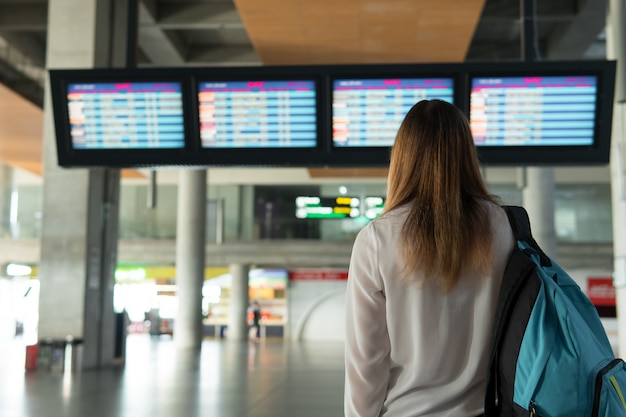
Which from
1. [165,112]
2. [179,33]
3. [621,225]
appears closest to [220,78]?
[165,112]

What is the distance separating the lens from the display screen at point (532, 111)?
7.45 meters

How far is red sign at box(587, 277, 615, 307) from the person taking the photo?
102ft

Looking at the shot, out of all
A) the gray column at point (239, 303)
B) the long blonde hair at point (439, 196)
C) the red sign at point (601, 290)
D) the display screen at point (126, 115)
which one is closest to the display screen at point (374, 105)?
the display screen at point (126, 115)

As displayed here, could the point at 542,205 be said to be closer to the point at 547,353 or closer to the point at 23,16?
the point at 23,16

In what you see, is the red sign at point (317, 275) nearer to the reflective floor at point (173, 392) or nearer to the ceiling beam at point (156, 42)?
the ceiling beam at point (156, 42)

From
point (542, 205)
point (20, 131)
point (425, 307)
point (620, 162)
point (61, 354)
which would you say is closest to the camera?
point (425, 307)

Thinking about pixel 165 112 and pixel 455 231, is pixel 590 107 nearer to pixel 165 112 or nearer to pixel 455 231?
pixel 165 112

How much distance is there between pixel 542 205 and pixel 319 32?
8.82 m

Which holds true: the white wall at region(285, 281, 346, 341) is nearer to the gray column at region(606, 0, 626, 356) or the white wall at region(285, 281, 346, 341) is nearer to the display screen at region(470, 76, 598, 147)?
the gray column at region(606, 0, 626, 356)

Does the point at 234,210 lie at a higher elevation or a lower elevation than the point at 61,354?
higher

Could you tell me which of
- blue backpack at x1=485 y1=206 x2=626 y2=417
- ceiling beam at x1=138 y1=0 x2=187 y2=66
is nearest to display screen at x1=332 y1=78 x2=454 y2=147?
blue backpack at x1=485 y1=206 x2=626 y2=417

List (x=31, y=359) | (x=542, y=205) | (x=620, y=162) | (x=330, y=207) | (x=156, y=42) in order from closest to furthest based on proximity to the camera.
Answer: (x=620, y=162)
(x=31, y=359)
(x=156, y=42)
(x=542, y=205)
(x=330, y=207)

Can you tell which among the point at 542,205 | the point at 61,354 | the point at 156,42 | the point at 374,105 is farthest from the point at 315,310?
the point at 374,105

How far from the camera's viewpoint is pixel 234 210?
31391 mm
